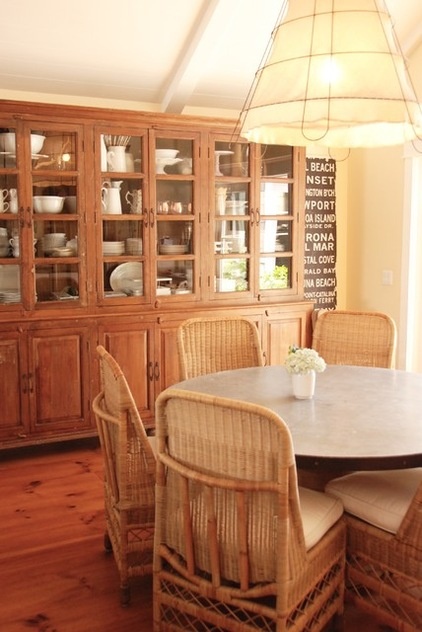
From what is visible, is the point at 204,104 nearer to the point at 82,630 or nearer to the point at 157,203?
the point at 157,203

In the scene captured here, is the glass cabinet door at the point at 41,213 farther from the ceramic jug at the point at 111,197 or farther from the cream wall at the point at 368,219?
the cream wall at the point at 368,219

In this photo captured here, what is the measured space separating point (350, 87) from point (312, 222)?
298 centimetres

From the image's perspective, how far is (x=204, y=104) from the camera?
4.69 m

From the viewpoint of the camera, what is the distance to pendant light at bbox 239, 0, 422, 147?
2.13m

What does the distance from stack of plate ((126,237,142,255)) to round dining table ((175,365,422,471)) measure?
145 cm

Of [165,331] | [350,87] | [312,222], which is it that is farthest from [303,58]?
[312,222]

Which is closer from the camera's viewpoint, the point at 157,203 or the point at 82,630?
the point at 82,630

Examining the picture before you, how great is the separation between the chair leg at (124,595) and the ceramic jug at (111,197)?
2.37 m

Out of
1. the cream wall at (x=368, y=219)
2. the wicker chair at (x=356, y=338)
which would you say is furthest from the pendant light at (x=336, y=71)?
the cream wall at (x=368, y=219)

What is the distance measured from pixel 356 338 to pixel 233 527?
1.86 m

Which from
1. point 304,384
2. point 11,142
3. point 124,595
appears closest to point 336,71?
point 304,384

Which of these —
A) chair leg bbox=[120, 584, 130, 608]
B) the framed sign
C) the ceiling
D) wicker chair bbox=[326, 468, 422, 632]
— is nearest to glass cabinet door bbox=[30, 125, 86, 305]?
the ceiling

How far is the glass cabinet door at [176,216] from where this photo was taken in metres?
4.23

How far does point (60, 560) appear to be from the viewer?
8.88 feet
